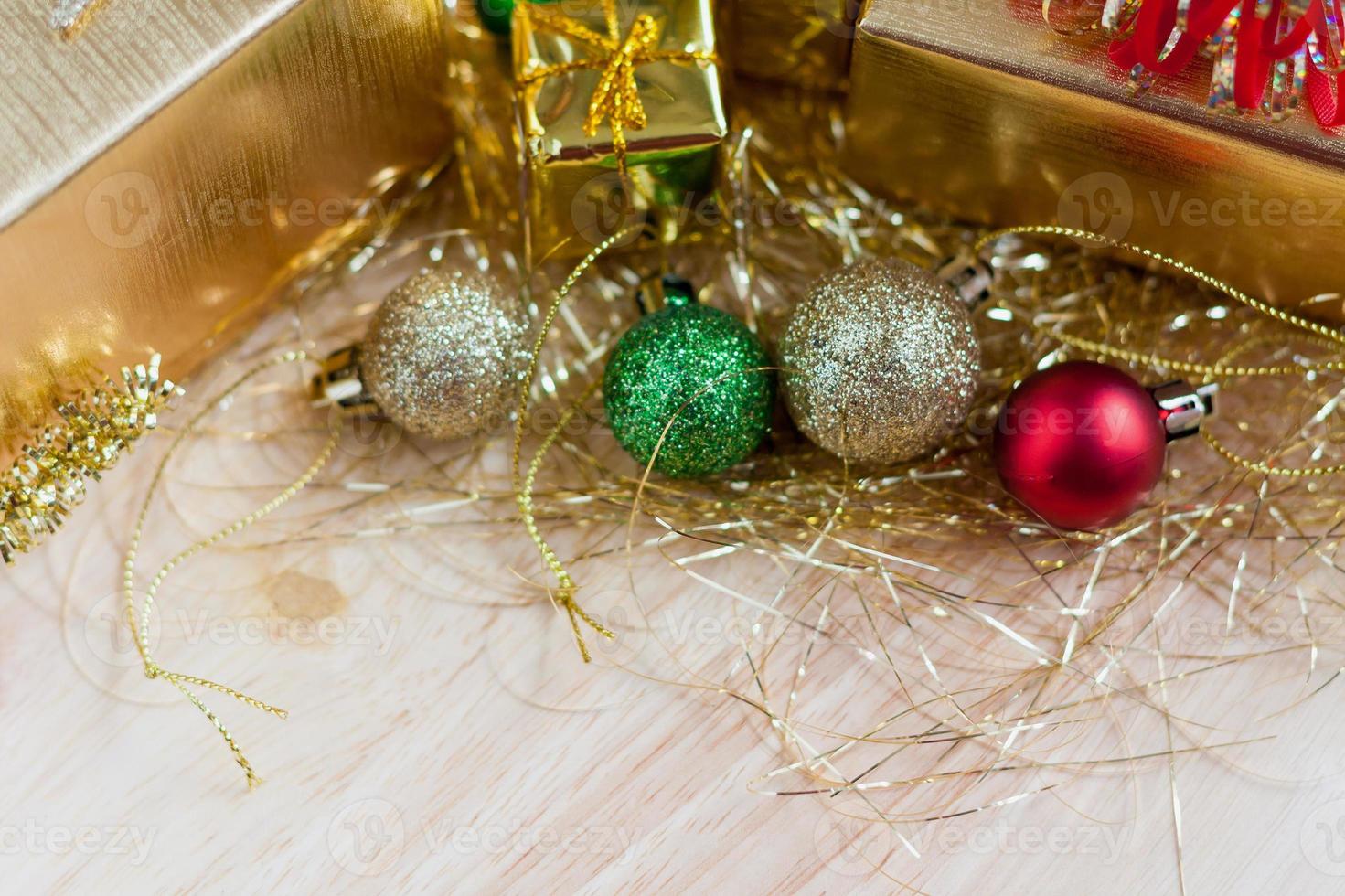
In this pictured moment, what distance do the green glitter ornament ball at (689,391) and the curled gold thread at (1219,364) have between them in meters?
0.20

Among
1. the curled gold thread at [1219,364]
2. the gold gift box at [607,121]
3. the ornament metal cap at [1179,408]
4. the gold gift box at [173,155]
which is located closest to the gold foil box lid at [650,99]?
the gold gift box at [607,121]

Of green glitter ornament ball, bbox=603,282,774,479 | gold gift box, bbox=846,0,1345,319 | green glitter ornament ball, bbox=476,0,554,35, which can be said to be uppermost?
green glitter ornament ball, bbox=476,0,554,35

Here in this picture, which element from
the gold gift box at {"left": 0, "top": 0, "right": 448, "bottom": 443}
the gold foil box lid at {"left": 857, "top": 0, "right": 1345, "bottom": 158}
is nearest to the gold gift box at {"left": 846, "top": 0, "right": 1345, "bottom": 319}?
the gold foil box lid at {"left": 857, "top": 0, "right": 1345, "bottom": 158}

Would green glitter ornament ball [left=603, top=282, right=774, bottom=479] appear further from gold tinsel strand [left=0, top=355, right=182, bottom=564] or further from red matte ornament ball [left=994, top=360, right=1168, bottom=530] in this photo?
gold tinsel strand [left=0, top=355, right=182, bottom=564]

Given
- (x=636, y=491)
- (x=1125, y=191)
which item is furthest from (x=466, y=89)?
(x=1125, y=191)

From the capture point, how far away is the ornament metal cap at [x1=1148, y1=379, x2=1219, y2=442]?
70cm

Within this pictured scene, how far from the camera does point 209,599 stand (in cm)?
75

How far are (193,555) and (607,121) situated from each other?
1.33 ft

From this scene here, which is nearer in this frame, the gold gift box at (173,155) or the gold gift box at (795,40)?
the gold gift box at (173,155)

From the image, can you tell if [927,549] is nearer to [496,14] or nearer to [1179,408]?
[1179,408]

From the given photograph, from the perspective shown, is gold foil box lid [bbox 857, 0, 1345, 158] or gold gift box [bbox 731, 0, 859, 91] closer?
gold foil box lid [bbox 857, 0, 1345, 158]

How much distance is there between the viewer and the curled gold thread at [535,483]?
709mm

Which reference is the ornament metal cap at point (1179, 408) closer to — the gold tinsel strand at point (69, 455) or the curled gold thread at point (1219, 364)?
the curled gold thread at point (1219, 364)

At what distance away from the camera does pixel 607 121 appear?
2.39 ft
